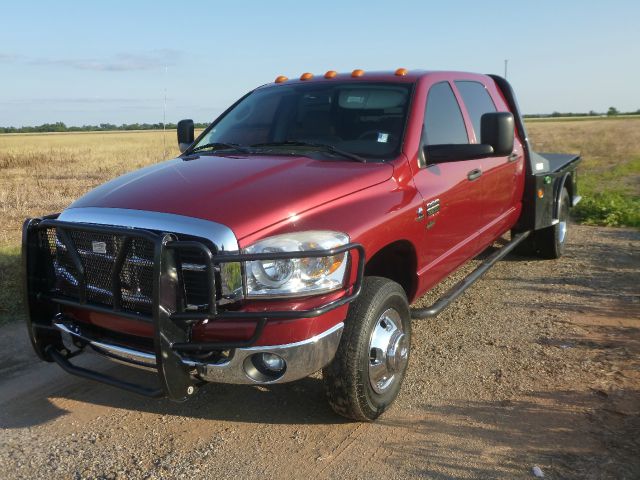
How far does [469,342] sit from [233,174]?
2238 mm

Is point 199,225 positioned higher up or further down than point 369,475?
higher up

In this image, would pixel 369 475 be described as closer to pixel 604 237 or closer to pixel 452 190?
pixel 452 190

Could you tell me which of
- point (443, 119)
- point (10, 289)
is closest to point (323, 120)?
point (443, 119)

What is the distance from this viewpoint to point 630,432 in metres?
3.21

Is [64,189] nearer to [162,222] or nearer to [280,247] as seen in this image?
[162,222]

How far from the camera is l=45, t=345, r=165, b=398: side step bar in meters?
2.93

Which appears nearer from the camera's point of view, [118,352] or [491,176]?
[118,352]

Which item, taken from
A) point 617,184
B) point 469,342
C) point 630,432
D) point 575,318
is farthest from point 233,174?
point 617,184

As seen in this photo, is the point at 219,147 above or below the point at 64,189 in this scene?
above

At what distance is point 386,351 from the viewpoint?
3439mm

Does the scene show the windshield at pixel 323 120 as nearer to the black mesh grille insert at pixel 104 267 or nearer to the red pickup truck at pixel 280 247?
the red pickup truck at pixel 280 247

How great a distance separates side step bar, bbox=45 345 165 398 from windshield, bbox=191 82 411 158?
1.76m

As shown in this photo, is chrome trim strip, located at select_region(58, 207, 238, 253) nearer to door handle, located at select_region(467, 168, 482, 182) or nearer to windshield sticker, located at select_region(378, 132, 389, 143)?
windshield sticker, located at select_region(378, 132, 389, 143)

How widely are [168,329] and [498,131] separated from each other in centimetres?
249
